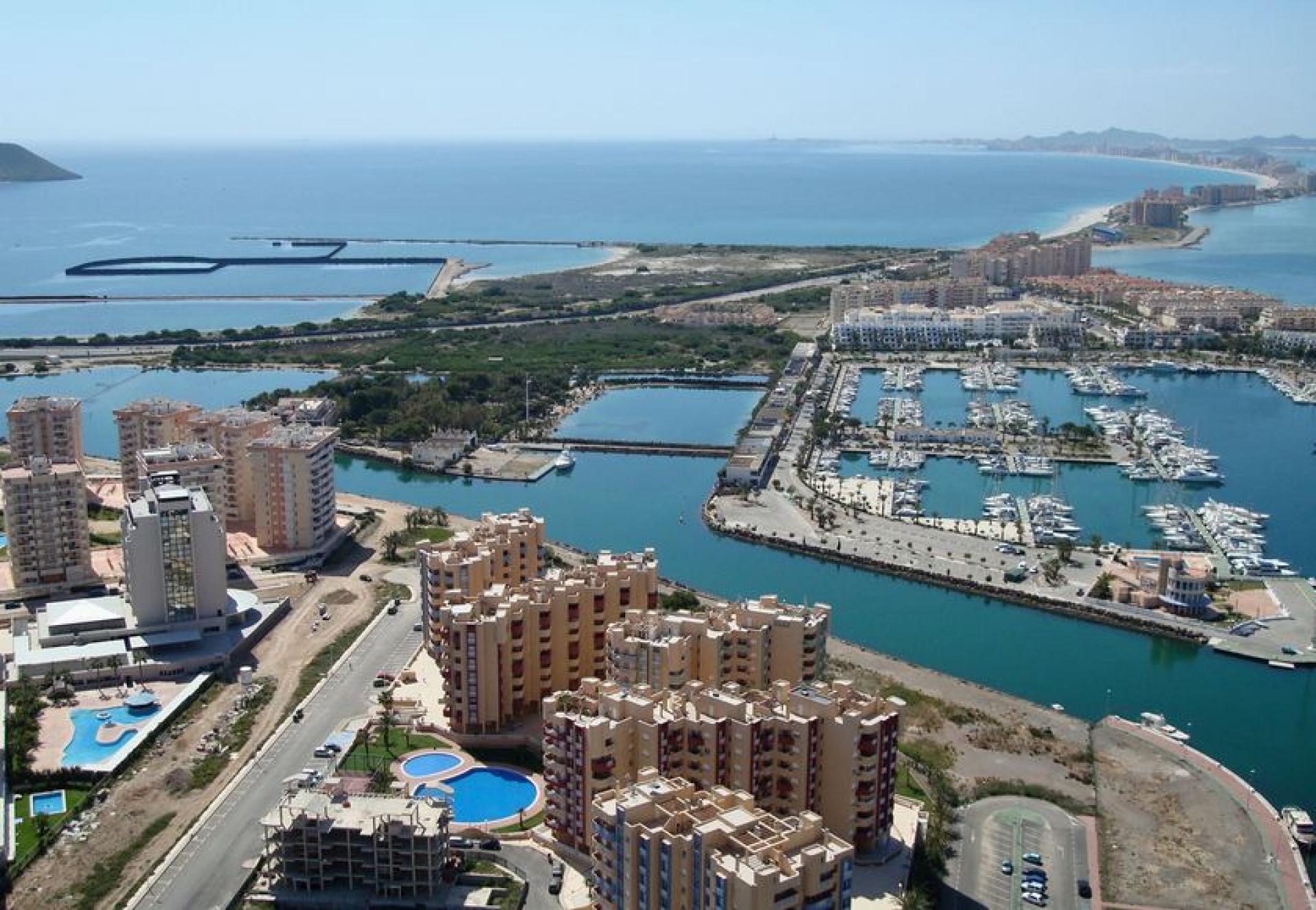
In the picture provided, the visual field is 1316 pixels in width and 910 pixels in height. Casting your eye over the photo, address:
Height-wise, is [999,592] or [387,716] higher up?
[387,716]

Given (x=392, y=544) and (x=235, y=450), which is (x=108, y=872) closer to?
(x=392, y=544)

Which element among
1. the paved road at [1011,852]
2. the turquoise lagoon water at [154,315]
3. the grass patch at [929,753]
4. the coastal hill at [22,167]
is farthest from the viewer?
the coastal hill at [22,167]

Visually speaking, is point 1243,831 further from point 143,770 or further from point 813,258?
point 813,258

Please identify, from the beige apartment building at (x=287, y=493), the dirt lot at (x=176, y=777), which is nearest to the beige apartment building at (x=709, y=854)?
the dirt lot at (x=176, y=777)

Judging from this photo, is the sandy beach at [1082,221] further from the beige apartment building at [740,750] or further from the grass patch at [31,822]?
the grass patch at [31,822]

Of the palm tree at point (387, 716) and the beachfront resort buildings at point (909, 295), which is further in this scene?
the beachfront resort buildings at point (909, 295)

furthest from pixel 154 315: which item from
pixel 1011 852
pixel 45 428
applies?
pixel 1011 852

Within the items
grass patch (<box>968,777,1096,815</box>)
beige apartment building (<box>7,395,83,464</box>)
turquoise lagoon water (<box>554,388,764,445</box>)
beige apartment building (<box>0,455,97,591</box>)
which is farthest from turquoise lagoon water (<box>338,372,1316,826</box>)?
beige apartment building (<box>0,455,97,591</box>)
